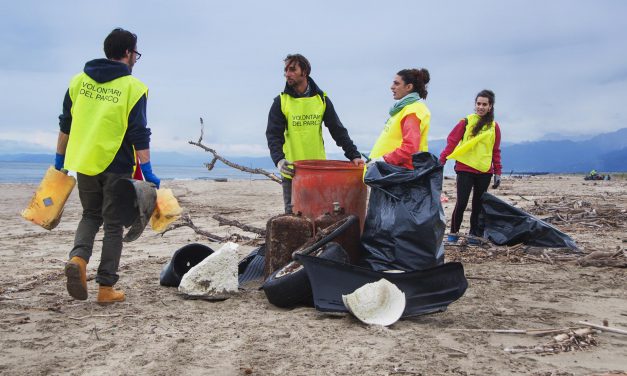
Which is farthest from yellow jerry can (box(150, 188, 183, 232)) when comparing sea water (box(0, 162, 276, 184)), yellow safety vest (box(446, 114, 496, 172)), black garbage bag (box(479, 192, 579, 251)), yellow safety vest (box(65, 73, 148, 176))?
sea water (box(0, 162, 276, 184))

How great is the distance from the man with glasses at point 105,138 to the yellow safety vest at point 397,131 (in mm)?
1878

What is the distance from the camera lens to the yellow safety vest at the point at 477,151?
234 inches

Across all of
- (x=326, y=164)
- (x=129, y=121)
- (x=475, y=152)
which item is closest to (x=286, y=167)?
(x=326, y=164)

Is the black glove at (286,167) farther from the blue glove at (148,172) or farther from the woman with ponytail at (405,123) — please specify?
the blue glove at (148,172)

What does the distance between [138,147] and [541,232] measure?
4.31m

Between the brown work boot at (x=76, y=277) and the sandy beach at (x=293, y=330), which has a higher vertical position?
the brown work boot at (x=76, y=277)

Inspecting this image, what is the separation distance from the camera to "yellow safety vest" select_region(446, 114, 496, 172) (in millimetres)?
5953

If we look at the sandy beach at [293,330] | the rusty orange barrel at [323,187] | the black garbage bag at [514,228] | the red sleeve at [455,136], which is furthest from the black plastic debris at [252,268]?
the black garbage bag at [514,228]

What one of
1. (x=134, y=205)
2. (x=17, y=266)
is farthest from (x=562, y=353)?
(x=17, y=266)

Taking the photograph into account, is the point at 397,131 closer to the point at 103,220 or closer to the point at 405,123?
the point at 405,123

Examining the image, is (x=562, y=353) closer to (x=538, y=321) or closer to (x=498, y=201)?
(x=538, y=321)

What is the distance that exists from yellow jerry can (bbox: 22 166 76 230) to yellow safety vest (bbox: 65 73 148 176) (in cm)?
25

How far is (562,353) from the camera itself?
2549 mm

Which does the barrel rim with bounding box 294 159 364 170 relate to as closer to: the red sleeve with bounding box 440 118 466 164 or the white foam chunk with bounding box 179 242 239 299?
the white foam chunk with bounding box 179 242 239 299
